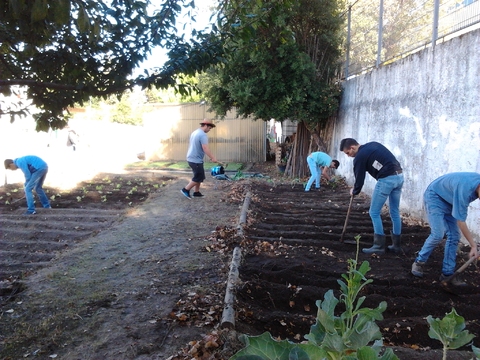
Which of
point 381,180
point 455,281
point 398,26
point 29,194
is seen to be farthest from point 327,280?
point 29,194

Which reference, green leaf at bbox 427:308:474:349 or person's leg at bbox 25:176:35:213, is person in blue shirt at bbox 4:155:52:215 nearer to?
person's leg at bbox 25:176:35:213

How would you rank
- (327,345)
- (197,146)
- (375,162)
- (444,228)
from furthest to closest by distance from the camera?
1. (197,146)
2. (375,162)
3. (444,228)
4. (327,345)

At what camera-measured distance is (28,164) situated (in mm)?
9414

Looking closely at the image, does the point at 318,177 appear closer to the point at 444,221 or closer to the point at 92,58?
the point at 444,221

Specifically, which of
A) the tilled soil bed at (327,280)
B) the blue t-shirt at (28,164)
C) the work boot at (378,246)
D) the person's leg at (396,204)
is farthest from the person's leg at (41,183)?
the person's leg at (396,204)

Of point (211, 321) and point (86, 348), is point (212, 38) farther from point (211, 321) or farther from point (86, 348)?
point (86, 348)

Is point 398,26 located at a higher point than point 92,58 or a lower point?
higher

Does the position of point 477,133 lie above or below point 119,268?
above

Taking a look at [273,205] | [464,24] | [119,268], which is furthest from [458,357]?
[273,205]

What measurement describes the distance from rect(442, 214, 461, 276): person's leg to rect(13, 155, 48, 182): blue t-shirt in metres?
8.30

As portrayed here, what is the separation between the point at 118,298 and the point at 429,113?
5912 millimetres

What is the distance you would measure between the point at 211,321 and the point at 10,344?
1.75m

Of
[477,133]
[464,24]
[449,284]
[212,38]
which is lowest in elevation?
[449,284]

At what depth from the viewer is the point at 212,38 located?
4.04 metres
